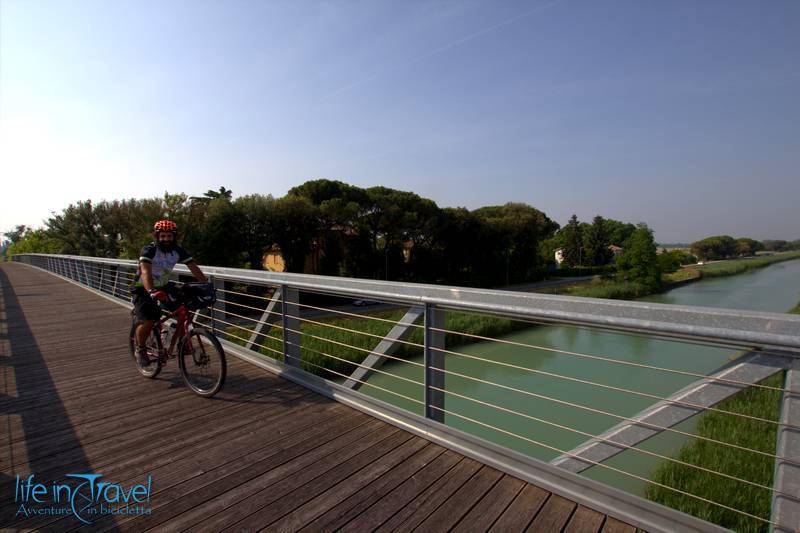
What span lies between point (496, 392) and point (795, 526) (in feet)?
32.9

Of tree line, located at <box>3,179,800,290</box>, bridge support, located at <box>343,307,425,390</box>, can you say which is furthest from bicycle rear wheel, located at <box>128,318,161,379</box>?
tree line, located at <box>3,179,800,290</box>

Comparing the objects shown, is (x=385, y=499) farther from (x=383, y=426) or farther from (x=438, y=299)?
(x=438, y=299)

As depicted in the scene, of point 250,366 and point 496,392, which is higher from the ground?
point 250,366

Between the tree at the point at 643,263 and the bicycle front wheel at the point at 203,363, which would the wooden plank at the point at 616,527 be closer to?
the bicycle front wheel at the point at 203,363

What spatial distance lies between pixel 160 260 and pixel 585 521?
341 centimetres

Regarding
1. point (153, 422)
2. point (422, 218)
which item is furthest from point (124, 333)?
point (422, 218)

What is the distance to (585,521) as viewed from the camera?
171 centimetres

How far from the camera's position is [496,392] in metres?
10.9

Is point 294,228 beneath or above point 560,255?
above

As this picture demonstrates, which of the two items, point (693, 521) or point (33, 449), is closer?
point (693, 521)

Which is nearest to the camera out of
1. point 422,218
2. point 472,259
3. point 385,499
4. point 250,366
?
point 385,499

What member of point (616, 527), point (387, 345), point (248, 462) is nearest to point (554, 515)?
point (616, 527)

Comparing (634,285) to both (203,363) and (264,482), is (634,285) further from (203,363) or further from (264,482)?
(264,482)

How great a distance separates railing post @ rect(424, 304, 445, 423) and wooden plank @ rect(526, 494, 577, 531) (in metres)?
0.79
